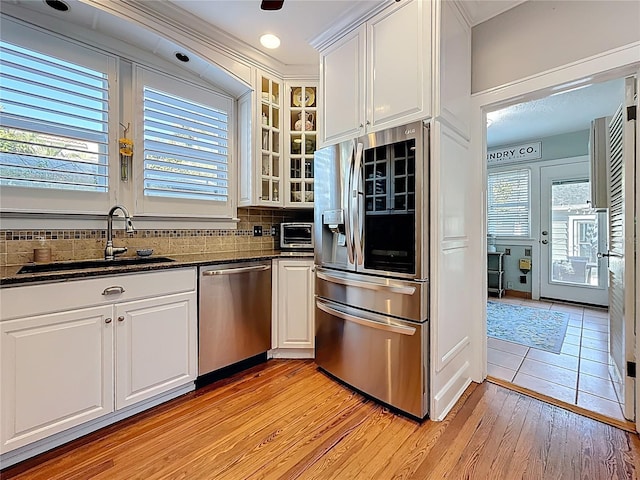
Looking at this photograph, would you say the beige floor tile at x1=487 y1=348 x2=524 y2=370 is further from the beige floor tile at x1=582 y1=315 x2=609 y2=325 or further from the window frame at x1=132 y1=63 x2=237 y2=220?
the window frame at x1=132 y1=63 x2=237 y2=220

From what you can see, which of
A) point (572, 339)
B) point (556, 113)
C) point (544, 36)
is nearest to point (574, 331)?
point (572, 339)

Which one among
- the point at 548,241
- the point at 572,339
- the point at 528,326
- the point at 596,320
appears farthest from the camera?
the point at 548,241

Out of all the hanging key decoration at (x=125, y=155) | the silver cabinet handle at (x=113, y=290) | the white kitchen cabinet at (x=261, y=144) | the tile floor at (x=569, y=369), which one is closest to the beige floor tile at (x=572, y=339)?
the tile floor at (x=569, y=369)

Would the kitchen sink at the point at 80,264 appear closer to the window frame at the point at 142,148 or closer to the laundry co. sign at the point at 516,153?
the window frame at the point at 142,148

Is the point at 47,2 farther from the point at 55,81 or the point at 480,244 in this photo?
the point at 480,244

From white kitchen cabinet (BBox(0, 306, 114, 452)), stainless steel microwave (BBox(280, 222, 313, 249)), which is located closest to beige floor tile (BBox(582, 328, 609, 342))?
stainless steel microwave (BBox(280, 222, 313, 249))

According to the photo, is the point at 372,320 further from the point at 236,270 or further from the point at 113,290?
the point at 113,290

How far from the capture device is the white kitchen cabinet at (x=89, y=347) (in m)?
1.45

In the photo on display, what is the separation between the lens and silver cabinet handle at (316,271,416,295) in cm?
186

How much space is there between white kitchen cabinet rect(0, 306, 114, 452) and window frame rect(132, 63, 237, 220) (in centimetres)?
100

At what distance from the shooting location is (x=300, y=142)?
304cm

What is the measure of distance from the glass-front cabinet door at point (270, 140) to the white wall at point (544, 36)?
169 centimetres

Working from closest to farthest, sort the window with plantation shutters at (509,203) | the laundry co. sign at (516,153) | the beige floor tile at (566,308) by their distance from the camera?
1. the beige floor tile at (566,308)
2. the laundry co. sign at (516,153)
3. the window with plantation shutters at (509,203)

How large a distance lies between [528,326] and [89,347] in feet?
13.7
